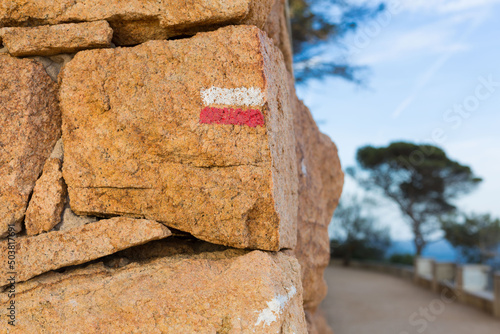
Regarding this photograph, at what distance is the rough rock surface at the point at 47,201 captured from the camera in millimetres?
1793

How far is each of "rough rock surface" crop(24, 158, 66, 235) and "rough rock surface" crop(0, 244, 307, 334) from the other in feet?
0.72

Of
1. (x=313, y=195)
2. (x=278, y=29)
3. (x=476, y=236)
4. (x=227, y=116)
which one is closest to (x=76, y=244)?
(x=227, y=116)

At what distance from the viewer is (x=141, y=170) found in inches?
70.2

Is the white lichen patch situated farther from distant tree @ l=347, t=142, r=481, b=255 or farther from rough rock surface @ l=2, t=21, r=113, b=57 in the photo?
distant tree @ l=347, t=142, r=481, b=255

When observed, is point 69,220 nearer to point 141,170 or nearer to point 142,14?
point 141,170

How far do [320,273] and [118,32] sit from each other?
2028 millimetres

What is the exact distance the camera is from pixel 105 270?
1.82m

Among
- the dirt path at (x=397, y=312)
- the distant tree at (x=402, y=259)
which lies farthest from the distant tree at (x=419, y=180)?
the dirt path at (x=397, y=312)

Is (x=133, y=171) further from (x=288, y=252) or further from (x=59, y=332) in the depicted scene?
(x=288, y=252)

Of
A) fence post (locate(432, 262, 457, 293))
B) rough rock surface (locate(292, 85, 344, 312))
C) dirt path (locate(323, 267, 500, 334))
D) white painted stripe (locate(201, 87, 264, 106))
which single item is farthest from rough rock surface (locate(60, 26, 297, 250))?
fence post (locate(432, 262, 457, 293))

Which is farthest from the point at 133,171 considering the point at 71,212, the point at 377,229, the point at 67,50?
the point at 377,229

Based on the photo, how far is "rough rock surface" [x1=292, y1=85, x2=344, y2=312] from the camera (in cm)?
269

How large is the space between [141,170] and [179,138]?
0.73ft

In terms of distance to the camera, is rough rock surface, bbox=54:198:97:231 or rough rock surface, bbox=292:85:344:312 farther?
rough rock surface, bbox=292:85:344:312
